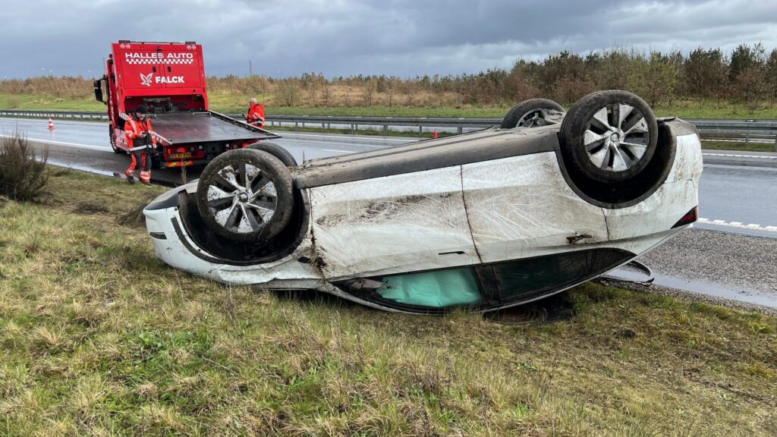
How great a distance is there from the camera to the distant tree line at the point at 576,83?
2220 centimetres

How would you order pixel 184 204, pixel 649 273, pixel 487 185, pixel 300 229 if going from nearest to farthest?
pixel 487 185, pixel 300 229, pixel 184 204, pixel 649 273

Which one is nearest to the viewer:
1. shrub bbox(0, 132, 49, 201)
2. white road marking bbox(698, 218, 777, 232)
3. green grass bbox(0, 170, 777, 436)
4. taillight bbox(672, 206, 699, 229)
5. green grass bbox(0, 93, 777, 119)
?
green grass bbox(0, 170, 777, 436)

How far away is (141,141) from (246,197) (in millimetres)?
7856

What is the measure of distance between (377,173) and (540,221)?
3.96 ft

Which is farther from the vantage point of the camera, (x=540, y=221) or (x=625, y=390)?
(x=540, y=221)

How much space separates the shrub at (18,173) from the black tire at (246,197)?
16.3ft

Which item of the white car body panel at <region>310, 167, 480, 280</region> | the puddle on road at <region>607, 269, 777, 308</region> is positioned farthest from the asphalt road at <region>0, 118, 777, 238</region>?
the white car body panel at <region>310, 167, 480, 280</region>

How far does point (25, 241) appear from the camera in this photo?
17.0 ft

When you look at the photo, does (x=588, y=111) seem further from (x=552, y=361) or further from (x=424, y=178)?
(x=552, y=361)

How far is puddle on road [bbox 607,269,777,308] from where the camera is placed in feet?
15.1

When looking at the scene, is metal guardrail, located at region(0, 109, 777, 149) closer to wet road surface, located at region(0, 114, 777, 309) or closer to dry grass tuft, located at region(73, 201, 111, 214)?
wet road surface, located at region(0, 114, 777, 309)

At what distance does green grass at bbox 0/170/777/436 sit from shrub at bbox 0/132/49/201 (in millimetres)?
3233

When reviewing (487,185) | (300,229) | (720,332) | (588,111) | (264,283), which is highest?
(588,111)

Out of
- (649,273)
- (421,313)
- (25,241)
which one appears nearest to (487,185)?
(421,313)
